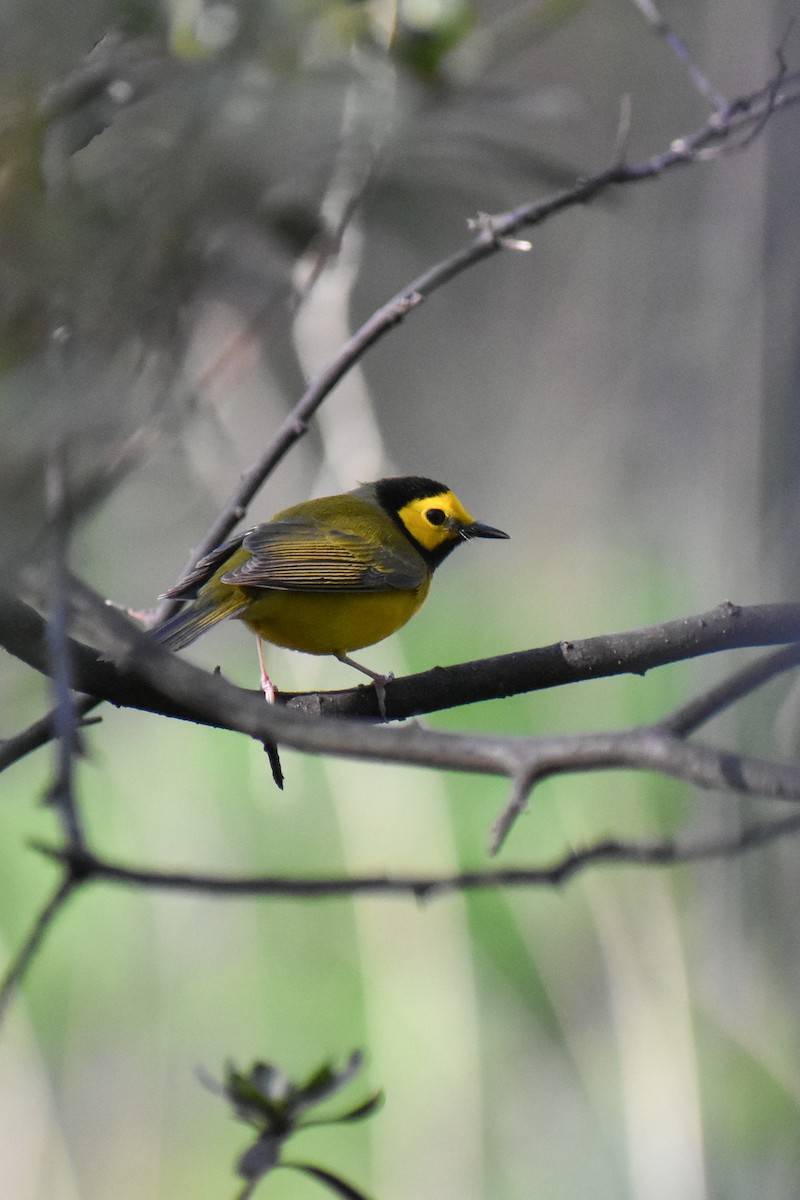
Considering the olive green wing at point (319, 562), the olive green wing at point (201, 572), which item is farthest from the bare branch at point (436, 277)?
the olive green wing at point (319, 562)

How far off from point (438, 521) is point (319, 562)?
0.57 metres

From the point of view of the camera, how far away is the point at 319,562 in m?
2.51

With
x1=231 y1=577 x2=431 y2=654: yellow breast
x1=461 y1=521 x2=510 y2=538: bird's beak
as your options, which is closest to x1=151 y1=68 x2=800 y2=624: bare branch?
x1=231 y1=577 x2=431 y2=654: yellow breast

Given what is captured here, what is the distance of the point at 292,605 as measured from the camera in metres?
2.45

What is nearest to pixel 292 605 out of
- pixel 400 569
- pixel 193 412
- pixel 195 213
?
pixel 400 569

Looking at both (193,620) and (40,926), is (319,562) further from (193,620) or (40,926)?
(40,926)

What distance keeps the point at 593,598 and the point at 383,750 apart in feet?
10.6

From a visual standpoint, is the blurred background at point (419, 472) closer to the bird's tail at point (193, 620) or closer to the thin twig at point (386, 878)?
the bird's tail at point (193, 620)

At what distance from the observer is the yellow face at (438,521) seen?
3.00 metres

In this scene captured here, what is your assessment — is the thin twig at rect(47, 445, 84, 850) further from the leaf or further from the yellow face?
the yellow face

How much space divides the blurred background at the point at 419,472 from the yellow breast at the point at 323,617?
32cm

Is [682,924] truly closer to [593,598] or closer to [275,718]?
[593,598]

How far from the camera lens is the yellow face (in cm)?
300

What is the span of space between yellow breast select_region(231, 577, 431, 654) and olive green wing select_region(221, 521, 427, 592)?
0.03m
